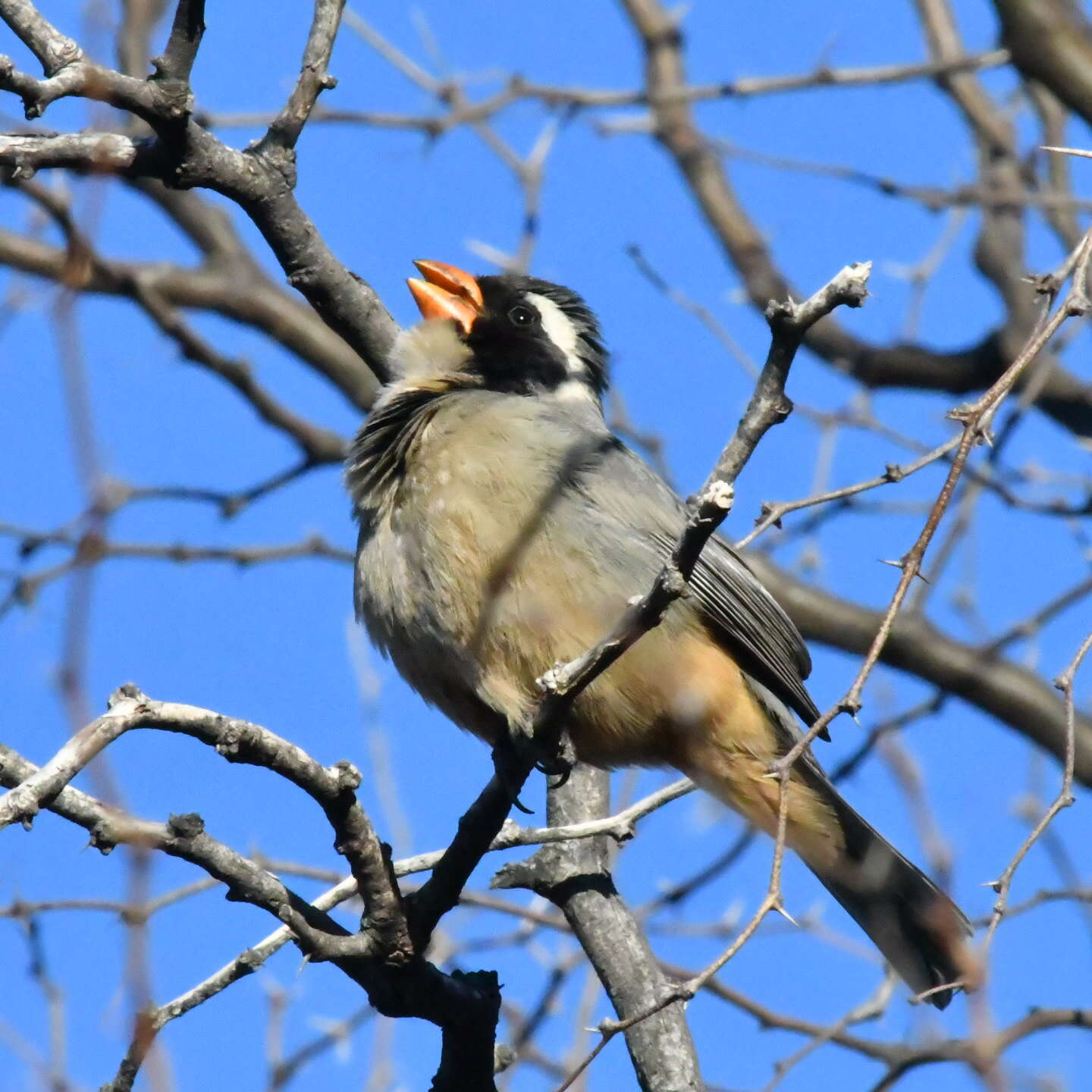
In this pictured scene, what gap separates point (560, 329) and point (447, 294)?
474 mm

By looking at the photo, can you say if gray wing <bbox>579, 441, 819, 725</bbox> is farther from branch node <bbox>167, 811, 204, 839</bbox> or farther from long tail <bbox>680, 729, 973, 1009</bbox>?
branch node <bbox>167, 811, 204, 839</bbox>

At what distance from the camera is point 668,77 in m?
9.61

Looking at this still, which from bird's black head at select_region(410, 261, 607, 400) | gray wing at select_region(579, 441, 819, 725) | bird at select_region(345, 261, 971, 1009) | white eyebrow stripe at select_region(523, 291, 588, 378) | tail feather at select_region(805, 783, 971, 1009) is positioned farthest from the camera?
white eyebrow stripe at select_region(523, 291, 588, 378)

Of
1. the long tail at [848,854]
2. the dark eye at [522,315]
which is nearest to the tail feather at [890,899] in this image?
the long tail at [848,854]

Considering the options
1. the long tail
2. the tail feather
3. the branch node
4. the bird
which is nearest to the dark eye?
the bird

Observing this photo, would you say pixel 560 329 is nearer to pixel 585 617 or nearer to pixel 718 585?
pixel 718 585

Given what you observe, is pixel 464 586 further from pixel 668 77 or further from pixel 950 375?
pixel 668 77

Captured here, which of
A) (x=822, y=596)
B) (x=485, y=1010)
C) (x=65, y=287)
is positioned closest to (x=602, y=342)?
(x=822, y=596)

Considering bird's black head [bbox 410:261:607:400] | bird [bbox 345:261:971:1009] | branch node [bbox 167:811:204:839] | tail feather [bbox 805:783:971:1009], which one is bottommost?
branch node [bbox 167:811:204:839]

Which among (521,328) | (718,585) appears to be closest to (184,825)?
(718,585)

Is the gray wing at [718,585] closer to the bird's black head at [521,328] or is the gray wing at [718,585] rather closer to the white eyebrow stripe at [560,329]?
the bird's black head at [521,328]

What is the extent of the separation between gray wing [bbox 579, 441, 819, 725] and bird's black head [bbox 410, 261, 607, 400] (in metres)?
A: 0.76

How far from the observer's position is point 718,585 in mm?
5168

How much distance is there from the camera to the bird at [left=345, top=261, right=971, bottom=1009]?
188 inches
